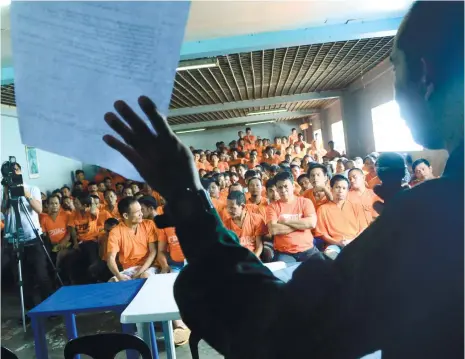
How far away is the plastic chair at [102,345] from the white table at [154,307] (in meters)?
0.20

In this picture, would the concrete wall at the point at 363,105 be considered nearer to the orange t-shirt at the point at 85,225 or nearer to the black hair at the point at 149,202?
the black hair at the point at 149,202

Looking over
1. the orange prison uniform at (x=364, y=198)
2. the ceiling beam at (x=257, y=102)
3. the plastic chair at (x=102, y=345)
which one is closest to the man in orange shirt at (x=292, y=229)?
the orange prison uniform at (x=364, y=198)

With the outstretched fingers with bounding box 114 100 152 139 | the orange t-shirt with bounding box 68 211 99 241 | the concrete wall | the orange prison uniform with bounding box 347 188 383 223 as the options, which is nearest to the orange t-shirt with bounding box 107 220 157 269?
the orange t-shirt with bounding box 68 211 99 241

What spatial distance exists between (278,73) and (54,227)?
4.45 metres

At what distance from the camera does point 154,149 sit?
0.46 metres

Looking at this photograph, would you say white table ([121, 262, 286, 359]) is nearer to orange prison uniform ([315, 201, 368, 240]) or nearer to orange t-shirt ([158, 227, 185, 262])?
orange t-shirt ([158, 227, 185, 262])

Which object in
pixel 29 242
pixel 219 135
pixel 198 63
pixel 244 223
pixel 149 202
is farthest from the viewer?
pixel 219 135

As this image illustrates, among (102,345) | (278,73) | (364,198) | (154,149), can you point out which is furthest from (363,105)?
(154,149)

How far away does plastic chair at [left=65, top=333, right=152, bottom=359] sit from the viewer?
1294mm

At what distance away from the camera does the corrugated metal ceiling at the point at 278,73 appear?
5391 millimetres

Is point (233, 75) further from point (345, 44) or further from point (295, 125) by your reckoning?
point (295, 125)

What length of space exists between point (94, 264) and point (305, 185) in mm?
2388

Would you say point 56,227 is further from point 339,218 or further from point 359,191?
point 359,191

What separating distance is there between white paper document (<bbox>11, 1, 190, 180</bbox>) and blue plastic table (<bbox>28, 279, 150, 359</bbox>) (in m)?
1.65
